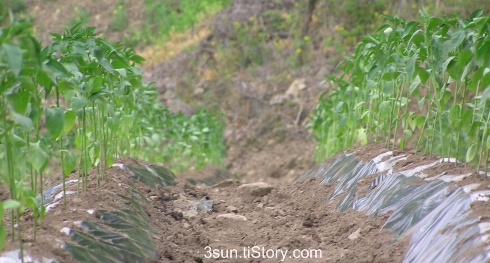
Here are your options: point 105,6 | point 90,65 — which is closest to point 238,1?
point 105,6

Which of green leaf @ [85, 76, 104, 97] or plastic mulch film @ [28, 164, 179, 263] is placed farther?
green leaf @ [85, 76, 104, 97]

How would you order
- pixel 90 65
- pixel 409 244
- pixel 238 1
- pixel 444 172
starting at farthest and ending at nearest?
pixel 238 1, pixel 90 65, pixel 444 172, pixel 409 244

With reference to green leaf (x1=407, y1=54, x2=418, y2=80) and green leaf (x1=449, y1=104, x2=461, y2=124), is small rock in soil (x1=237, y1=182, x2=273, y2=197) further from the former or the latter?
green leaf (x1=449, y1=104, x2=461, y2=124)

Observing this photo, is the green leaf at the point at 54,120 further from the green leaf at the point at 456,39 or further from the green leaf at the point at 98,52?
the green leaf at the point at 456,39

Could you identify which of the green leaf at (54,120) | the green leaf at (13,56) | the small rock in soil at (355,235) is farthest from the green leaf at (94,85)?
the small rock in soil at (355,235)

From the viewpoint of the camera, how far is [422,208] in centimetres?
347

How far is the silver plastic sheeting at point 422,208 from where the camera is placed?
9.10 feet

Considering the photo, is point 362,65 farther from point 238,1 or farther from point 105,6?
point 105,6

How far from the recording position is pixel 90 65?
13.5 feet

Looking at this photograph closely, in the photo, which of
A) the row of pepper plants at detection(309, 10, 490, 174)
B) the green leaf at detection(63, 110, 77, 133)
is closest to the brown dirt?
the green leaf at detection(63, 110, 77, 133)

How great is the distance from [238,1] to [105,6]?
6.27m

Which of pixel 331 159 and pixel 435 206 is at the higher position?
pixel 435 206

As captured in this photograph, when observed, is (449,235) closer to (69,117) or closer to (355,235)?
(355,235)

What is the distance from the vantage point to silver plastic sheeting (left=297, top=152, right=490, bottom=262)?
2773 mm
